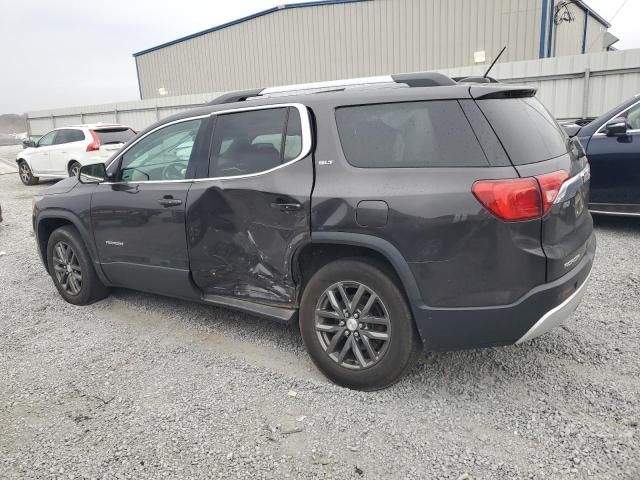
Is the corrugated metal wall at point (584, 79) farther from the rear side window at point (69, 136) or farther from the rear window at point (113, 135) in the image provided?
the rear side window at point (69, 136)

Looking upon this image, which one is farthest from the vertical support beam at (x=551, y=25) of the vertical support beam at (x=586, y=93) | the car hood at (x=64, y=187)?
the car hood at (x=64, y=187)

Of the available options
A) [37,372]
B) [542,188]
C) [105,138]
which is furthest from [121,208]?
[105,138]

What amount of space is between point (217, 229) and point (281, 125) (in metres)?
0.84

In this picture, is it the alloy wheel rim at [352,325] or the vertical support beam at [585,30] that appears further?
the vertical support beam at [585,30]

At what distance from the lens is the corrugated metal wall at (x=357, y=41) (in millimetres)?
17125

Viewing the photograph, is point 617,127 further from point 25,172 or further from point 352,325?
point 25,172

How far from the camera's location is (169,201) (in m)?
3.77

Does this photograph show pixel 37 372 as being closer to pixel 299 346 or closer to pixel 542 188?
pixel 299 346

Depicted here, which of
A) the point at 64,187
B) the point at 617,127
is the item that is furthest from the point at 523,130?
the point at 617,127

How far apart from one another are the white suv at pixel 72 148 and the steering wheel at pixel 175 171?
9.35 meters

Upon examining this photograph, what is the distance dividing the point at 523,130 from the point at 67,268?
13.4ft

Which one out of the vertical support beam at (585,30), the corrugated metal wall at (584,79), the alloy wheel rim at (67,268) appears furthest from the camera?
the vertical support beam at (585,30)

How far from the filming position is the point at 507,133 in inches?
106

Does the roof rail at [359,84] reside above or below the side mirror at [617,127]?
above
